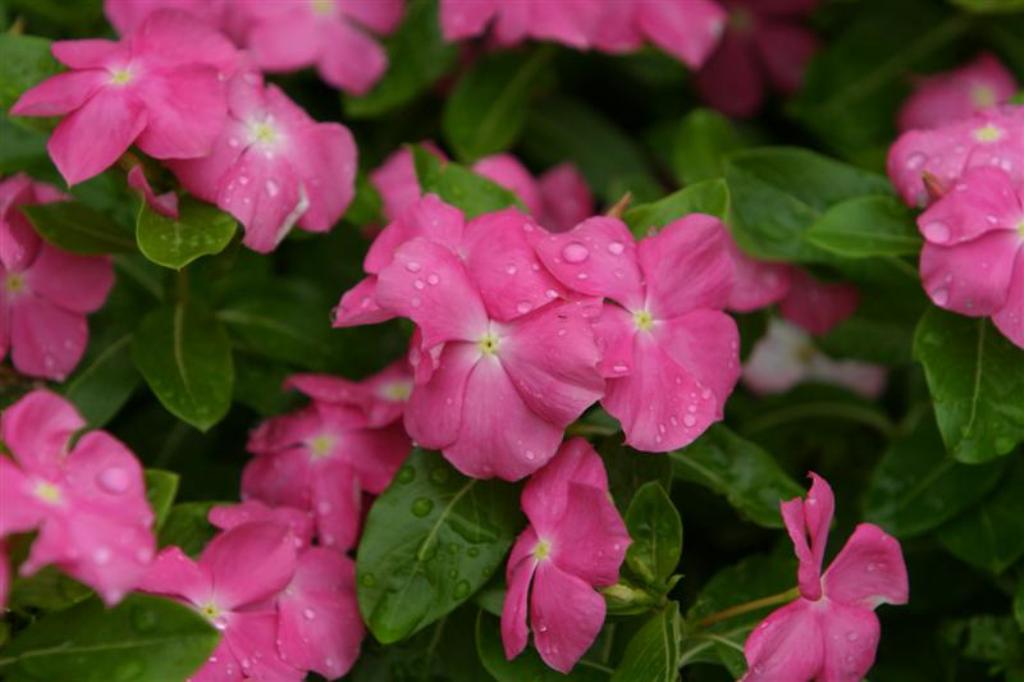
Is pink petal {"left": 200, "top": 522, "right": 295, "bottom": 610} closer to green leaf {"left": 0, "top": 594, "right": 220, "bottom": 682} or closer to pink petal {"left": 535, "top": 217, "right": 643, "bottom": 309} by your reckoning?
green leaf {"left": 0, "top": 594, "right": 220, "bottom": 682}

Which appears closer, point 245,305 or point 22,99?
point 22,99

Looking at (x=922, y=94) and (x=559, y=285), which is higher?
(x=559, y=285)

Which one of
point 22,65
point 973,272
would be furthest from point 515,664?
point 22,65

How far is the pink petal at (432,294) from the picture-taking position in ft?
4.73

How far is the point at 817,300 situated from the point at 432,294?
2.21 ft

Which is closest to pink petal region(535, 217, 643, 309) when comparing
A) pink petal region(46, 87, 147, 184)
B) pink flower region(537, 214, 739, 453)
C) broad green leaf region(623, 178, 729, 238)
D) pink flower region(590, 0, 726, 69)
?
pink flower region(537, 214, 739, 453)

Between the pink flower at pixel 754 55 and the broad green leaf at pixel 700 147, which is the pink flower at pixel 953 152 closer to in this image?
the broad green leaf at pixel 700 147

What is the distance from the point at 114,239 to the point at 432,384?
0.43m

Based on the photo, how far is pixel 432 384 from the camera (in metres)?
1.49

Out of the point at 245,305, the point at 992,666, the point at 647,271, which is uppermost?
the point at 647,271

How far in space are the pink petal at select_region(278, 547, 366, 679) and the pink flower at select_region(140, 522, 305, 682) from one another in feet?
0.05

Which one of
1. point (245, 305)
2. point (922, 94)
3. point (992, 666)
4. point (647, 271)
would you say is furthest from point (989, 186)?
point (245, 305)

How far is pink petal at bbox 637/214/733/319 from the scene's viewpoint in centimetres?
154

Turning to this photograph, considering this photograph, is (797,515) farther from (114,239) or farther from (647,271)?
(114,239)
